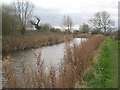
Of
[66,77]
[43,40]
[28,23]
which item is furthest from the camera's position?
[28,23]

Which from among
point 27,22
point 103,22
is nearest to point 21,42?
point 27,22

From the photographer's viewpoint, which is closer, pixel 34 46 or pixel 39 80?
pixel 39 80

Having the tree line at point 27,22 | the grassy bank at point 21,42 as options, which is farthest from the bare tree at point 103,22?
the grassy bank at point 21,42

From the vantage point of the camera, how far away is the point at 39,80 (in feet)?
18.5

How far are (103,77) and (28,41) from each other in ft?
76.7

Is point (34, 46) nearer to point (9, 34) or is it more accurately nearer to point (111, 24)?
point (9, 34)

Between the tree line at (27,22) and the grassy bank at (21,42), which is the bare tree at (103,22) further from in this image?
the grassy bank at (21,42)

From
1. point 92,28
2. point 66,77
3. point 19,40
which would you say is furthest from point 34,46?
point 92,28

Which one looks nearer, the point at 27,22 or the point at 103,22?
the point at 27,22

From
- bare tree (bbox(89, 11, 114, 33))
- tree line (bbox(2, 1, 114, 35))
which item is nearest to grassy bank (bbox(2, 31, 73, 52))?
tree line (bbox(2, 1, 114, 35))

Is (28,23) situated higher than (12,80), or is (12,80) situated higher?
(28,23)

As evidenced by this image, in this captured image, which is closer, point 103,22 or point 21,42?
point 21,42

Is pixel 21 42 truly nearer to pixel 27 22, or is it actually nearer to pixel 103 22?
pixel 27 22

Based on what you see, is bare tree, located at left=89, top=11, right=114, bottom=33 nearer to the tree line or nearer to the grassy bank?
the tree line
